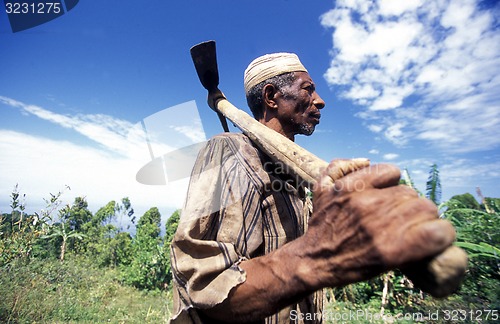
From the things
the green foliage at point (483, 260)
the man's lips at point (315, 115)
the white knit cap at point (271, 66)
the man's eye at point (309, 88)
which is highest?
the white knit cap at point (271, 66)

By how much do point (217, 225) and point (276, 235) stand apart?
0.91 ft

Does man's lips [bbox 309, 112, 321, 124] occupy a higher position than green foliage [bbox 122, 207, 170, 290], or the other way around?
man's lips [bbox 309, 112, 321, 124]

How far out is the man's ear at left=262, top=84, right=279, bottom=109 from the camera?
5.68ft

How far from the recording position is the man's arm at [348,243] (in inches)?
22.4

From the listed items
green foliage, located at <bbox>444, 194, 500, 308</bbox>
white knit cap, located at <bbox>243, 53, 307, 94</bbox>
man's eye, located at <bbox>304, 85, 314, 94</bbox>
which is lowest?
green foliage, located at <bbox>444, 194, 500, 308</bbox>

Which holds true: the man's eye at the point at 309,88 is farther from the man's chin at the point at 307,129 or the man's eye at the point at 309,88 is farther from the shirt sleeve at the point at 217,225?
the shirt sleeve at the point at 217,225

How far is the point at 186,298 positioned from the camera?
867 mm

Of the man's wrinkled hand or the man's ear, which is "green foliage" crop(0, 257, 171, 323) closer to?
the man's ear

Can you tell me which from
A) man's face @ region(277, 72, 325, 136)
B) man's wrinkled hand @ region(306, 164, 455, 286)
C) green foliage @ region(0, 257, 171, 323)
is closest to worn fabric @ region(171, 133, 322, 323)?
man's wrinkled hand @ region(306, 164, 455, 286)

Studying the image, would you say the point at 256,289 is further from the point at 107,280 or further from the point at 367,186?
the point at 107,280

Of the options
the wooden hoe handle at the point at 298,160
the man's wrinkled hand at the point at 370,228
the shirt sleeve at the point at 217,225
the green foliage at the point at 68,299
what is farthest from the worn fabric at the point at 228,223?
the green foliage at the point at 68,299

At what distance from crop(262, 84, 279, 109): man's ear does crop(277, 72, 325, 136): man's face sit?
1.3 inches

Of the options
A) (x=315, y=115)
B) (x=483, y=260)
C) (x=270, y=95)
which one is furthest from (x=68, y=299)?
(x=483, y=260)

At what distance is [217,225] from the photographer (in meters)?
1.02
